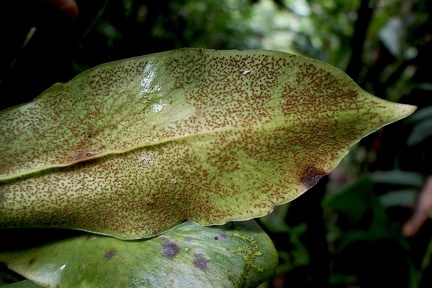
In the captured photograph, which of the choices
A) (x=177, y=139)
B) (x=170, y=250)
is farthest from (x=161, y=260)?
(x=177, y=139)

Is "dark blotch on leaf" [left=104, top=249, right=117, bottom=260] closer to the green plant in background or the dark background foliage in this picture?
the green plant in background

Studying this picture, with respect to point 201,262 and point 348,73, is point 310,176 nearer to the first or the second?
point 201,262

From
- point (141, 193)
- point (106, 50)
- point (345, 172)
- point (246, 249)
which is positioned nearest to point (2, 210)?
point (141, 193)

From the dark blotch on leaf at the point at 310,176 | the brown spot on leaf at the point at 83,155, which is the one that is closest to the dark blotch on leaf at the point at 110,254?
the brown spot on leaf at the point at 83,155

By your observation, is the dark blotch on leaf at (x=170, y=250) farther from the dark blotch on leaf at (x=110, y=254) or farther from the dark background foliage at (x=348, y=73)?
the dark background foliage at (x=348, y=73)

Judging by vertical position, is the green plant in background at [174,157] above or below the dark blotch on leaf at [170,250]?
above

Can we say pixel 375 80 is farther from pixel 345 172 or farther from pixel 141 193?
pixel 345 172

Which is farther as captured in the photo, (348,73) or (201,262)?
(348,73)
